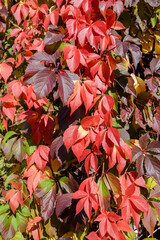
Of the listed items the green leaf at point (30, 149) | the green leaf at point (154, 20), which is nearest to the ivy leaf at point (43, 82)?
the green leaf at point (30, 149)

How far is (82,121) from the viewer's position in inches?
39.3

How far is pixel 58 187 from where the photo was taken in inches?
48.8

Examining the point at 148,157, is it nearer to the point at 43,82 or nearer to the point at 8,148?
the point at 43,82

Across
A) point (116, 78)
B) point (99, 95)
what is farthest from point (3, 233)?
point (116, 78)

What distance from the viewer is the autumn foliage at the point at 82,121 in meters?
1.00

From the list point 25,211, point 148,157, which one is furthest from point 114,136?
point 25,211

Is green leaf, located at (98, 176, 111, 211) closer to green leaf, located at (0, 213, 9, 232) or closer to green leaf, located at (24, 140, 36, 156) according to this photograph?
green leaf, located at (24, 140, 36, 156)

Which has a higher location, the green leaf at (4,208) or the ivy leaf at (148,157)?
Result: the ivy leaf at (148,157)

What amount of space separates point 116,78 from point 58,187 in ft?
2.14

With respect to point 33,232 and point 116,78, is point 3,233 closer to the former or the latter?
point 33,232

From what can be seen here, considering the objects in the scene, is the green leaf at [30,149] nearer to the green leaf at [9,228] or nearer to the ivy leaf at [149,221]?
the green leaf at [9,228]

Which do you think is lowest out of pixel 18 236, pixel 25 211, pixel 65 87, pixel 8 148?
pixel 18 236

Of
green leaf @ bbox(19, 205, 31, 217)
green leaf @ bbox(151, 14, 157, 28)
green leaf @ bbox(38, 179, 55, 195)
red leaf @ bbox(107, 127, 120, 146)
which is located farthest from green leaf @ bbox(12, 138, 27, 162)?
green leaf @ bbox(151, 14, 157, 28)

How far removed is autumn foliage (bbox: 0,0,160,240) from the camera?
1003 mm
